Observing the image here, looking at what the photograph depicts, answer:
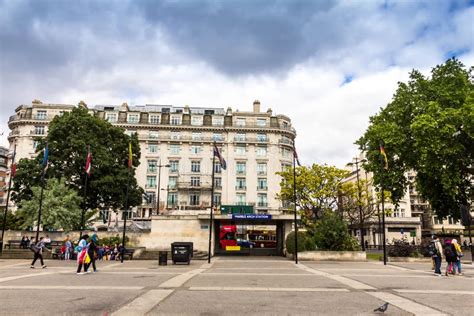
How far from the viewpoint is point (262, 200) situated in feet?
216

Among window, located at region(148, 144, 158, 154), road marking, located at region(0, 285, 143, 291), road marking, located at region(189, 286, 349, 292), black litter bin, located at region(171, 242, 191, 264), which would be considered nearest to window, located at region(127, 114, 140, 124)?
window, located at region(148, 144, 158, 154)

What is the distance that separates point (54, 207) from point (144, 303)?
102ft

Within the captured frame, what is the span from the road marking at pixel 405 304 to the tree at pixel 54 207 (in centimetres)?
3257

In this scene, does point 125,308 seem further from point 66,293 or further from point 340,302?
point 340,302

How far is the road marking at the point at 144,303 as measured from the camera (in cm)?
784

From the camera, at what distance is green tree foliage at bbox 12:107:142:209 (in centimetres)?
3875

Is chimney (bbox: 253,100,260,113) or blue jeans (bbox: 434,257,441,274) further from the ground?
chimney (bbox: 253,100,260,113)

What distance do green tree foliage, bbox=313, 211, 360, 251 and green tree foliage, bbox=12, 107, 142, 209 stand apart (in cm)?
2230

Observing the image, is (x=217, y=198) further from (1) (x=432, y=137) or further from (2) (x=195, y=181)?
(1) (x=432, y=137)

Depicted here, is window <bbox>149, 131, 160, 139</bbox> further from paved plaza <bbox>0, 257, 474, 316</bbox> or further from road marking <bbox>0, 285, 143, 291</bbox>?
road marking <bbox>0, 285, 143, 291</bbox>

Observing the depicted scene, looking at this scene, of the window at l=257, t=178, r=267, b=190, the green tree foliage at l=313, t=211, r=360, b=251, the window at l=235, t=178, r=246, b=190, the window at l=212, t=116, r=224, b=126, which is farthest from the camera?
the window at l=212, t=116, r=224, b=126

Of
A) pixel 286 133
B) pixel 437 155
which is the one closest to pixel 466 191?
pixel 437 155

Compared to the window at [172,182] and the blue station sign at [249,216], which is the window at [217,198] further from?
the blue station sign at [249,216]

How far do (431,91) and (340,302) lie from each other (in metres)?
26.6
